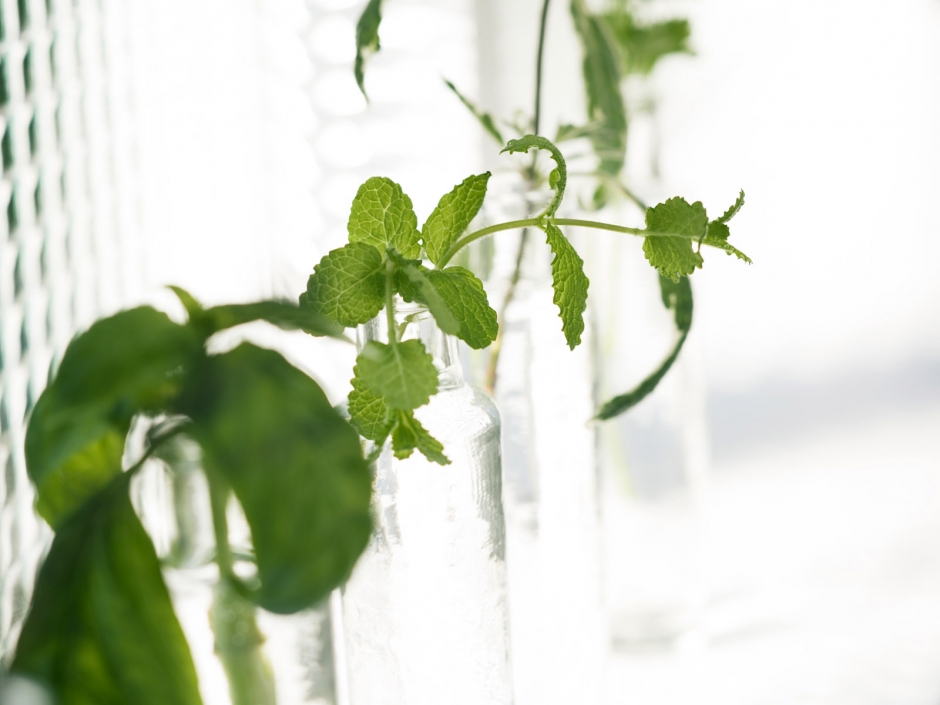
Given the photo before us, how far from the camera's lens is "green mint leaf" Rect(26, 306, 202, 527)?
0.81 ft

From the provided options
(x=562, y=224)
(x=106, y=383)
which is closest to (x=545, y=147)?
(x=562, y=224)

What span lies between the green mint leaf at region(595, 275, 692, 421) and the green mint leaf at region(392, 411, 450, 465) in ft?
0.47

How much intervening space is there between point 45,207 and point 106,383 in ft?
0.97

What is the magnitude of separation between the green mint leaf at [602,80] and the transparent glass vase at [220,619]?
277 mm

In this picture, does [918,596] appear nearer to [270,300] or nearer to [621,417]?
[621,417]

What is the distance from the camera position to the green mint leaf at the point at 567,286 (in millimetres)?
288

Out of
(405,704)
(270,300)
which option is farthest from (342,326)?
(405,704)

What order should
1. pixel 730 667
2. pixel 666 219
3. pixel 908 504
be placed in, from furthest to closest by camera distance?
pixel 908 504
pixel 730 667
pixel 666 219

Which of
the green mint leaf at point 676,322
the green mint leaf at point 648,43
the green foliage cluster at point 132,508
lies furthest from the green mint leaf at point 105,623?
the green mint leaf at point 648,43

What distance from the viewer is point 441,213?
309 mm

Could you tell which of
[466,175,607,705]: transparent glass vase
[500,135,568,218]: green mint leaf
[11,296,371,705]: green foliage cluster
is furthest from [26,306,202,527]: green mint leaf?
[466,175,607,705]: transparent glass vase

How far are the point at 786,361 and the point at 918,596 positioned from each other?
43 centimetres

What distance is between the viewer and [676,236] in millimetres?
287

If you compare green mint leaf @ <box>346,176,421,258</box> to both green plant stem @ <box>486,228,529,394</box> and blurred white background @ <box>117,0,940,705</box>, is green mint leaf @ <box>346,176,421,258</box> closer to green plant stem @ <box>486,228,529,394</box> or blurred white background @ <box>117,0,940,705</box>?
green plant stem @ <box>486,228,529,394</box>
